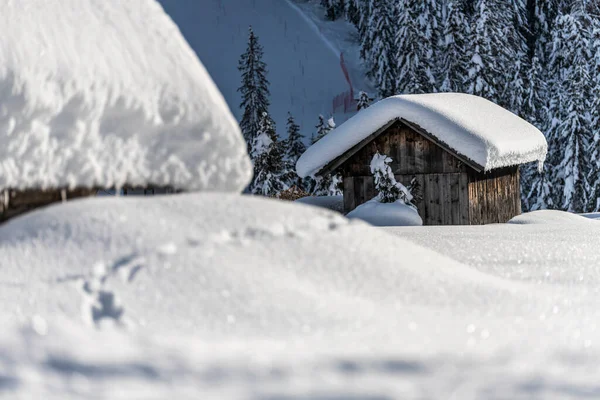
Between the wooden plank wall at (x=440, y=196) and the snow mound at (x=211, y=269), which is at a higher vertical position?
the snow mound at (x=211, y=269)

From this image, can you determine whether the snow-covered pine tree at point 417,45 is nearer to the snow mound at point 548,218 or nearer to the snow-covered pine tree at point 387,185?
the snow mound at point 548,218

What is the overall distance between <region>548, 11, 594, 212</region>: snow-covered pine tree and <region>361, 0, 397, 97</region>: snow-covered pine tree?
14.5 m

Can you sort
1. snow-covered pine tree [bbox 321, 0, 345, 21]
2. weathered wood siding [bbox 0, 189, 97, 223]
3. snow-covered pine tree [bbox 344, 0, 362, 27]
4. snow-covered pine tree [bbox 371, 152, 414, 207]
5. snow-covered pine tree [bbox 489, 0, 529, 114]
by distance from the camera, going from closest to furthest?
1. weathered wood siding [bbox 0, 189, 97, 223]
2. snow-covered pine tree [bbox 371, 152, 414, 207]
3. snow-covered pine tree [bbox 489, 0, 529, 114]
4. snow-covered pine tree [bbox 344, 0, 362, 27]
5. snow-covered pine tree [bbox 321, 0, 345, 21]

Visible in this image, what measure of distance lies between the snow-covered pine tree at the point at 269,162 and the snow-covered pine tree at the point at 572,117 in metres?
11.7

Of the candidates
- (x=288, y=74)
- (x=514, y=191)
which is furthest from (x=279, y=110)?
(x=514, y=191)

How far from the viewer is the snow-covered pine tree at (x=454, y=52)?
3891 cm

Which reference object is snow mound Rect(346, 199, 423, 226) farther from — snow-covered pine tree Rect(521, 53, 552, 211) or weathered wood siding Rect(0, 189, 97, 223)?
snow-covered pine tree Rect(521, 53, 552, 211)

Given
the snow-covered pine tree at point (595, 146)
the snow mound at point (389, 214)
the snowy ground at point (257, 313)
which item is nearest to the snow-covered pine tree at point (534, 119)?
the snow-covered pine tree at point (595, 146)

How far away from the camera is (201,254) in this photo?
4.60 meters

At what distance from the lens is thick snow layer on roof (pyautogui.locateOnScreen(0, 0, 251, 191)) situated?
564 centimetres

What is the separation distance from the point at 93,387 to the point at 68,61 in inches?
126

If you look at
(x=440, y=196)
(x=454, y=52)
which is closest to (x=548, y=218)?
(x=440, y=196)

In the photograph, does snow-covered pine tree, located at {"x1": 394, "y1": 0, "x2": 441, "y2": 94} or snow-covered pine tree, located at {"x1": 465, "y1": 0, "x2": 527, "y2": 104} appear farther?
snow-covered pine tree, located at {"x1": 394, "y1": 0, "x2": 441, "y2": 94}

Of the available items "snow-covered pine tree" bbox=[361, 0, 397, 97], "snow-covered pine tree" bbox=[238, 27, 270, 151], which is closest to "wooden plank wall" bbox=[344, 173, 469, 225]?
"snow-covered pine tree" bbox=[238, 27, 270, 151]
